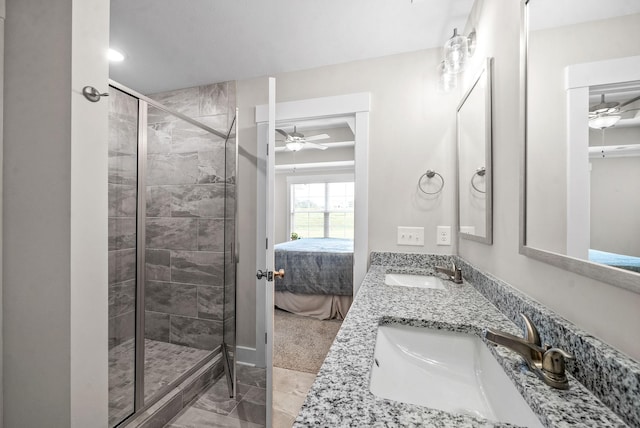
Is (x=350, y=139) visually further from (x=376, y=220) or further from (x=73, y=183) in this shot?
(x=73, y=183)

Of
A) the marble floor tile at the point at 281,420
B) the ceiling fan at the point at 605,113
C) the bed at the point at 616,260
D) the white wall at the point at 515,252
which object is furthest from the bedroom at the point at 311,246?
the bed at the point at 616,260

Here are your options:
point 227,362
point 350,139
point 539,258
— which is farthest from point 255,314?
point 350,139

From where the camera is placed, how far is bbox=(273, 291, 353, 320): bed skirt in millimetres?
3121

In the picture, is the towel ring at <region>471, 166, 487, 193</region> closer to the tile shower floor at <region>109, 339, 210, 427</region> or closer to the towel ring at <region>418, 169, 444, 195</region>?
the towel ring at <region>418, 169, 444, 195</region>

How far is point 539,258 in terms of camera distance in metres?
0.76

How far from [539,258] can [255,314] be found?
6.39 ft

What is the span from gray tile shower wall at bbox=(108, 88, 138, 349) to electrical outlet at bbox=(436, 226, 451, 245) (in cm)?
197

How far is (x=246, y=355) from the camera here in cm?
218

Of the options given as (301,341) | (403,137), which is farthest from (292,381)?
(403,137)

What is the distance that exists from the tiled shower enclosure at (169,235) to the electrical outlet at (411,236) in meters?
1.33

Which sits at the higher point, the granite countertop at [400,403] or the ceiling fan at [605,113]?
the ceiling fan at [605,113]

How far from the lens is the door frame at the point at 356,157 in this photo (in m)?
1.91

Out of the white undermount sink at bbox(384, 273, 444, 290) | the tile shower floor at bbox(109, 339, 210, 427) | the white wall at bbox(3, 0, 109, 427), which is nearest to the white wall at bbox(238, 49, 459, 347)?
the white undermount sink at bbox(384, 273, 444, 290)

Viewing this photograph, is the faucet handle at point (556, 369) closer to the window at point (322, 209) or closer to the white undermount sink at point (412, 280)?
the white undermount sink at point (412, 280)
